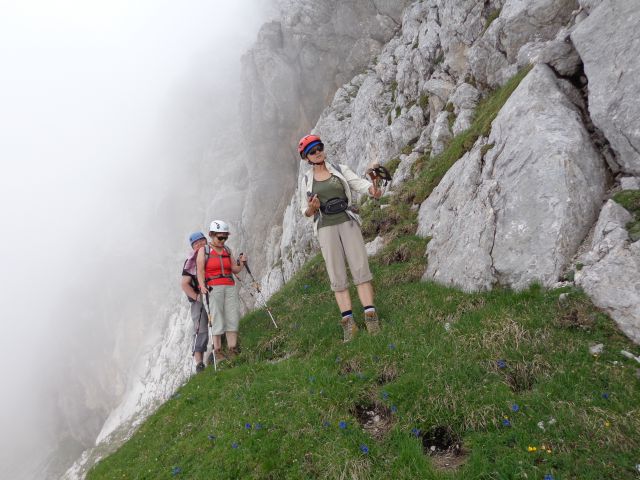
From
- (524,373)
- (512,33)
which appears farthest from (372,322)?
(512,33)

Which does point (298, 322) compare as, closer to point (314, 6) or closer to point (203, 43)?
point (314, 6)

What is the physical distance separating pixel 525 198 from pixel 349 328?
5459mm

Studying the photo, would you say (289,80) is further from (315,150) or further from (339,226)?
(339,226)

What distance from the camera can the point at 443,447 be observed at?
234 inches

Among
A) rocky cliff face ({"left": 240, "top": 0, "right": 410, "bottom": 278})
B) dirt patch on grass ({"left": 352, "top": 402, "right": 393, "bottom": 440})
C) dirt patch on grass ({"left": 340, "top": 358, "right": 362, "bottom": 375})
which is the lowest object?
dirt patch on grass ({"left": 352, "top": 402, "right": 393, "bottom": 440})

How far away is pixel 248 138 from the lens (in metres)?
67.9

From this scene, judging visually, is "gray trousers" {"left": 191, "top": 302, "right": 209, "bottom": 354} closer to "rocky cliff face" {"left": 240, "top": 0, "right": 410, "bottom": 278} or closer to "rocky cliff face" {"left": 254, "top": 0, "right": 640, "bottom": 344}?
"rocky cliff face" {"left": 254, "top": 0, "right": 640, "bottom": 344}

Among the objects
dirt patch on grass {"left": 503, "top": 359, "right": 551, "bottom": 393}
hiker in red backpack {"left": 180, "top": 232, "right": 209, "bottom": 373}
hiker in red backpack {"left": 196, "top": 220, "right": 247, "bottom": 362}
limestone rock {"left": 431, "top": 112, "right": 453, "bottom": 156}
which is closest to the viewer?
dirt patch on grass {"left": 503, "top": 359, "right": 551, "bottom": 393}

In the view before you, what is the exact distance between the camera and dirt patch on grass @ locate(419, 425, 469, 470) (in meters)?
5.57

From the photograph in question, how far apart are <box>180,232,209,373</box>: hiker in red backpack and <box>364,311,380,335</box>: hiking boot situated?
23.6ft

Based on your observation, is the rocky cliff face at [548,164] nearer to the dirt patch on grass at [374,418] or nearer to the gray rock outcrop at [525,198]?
the gray rock outcrop at [525,198]

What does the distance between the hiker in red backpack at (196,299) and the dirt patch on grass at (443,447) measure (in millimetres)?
9911

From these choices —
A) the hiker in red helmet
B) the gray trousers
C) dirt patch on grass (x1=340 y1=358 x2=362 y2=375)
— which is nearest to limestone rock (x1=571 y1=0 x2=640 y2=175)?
the hiker in red helmet

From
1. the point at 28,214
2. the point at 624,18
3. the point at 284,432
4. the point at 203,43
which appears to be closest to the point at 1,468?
the point at 28,214
